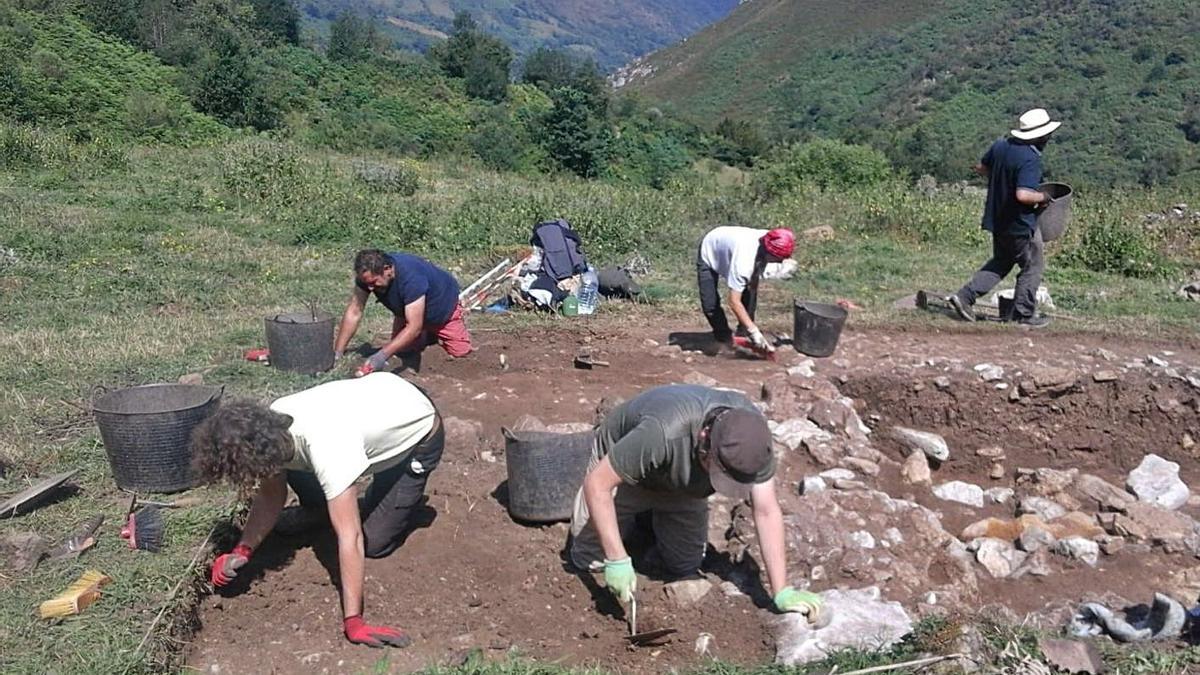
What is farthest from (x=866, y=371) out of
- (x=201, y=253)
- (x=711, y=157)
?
(x=711, y=157)

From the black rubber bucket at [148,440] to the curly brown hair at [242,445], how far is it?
0.89m

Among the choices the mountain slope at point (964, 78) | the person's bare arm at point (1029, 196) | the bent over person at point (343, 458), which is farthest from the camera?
the mountain slope at point (964, 78)

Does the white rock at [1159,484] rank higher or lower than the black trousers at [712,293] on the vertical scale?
lower

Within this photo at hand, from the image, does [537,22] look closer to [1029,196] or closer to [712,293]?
[1029,196]

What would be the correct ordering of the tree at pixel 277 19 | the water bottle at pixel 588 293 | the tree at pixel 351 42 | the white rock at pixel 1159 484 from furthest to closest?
the tree at pixel 277 19 < the tree at pixel 351 42 < the water bottle at pixel 588 293 < the white rock at pixel 1159 484

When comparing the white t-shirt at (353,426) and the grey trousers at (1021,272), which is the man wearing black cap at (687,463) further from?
the grey trousers at (1021,272)

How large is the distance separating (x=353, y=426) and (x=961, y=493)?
3385 millimetres

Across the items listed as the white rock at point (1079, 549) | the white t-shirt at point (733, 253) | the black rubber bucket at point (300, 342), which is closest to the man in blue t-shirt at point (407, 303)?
the black rubber bucket at point (300, 342)

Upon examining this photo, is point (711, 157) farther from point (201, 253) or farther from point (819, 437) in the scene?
point (819, 437)

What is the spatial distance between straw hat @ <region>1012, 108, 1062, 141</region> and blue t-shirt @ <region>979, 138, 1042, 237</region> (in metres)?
0.07

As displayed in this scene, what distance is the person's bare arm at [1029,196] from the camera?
21.9 ft

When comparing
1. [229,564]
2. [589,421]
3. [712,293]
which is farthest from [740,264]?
[229,564]

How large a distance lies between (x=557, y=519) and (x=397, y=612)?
0.87m

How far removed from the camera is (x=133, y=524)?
3.77 meters
